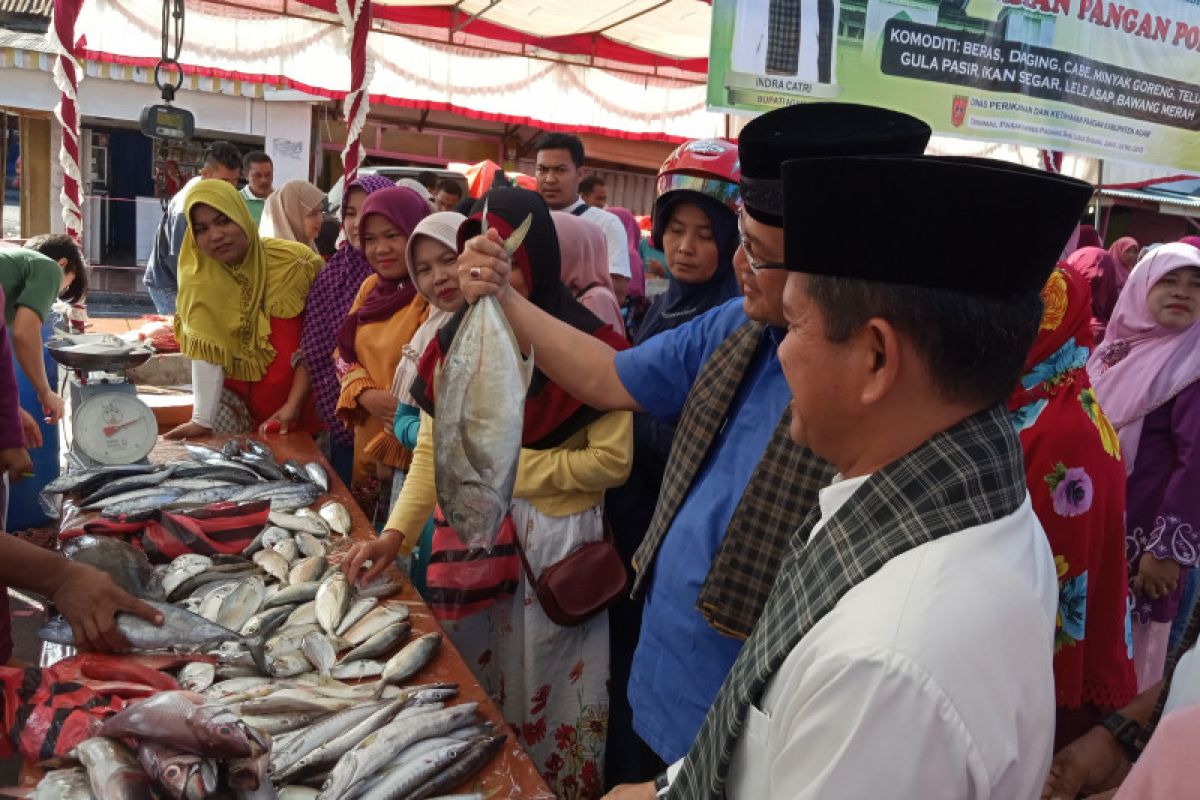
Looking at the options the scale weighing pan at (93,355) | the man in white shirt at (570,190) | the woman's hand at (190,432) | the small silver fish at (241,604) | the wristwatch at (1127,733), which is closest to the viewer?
the wristwatch at (1127,733)

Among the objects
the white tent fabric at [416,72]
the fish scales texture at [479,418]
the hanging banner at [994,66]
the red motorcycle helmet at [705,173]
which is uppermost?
the white tent fabric at [416,72]

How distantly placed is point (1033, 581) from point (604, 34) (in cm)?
1036

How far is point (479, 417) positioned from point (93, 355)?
248 cm

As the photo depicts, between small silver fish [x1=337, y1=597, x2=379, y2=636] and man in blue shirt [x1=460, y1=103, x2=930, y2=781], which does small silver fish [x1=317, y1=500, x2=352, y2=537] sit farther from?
man in blue shirt [x1=460, y1=103, x2=930, y2=781]

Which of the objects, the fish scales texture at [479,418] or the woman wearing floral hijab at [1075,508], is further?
the woman wearing floral hijab at [1075,508]

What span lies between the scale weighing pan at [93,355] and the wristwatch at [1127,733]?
355 centimetres

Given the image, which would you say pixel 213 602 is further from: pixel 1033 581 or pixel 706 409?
pixel 1033 581

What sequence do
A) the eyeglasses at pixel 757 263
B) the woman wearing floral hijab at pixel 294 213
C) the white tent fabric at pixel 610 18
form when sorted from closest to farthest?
1. the eyeglasses at pixel 757 263
2. the woman wearing floral hijab at pixel 294 213
3. the white tent fabric at pixel 610 18

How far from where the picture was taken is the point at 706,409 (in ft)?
6.30

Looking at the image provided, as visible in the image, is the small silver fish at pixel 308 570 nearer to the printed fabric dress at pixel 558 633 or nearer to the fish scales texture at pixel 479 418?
the printed fabric dress at pixel 558 633

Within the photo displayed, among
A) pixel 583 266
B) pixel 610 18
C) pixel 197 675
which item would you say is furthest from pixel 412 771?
pixel 610 18

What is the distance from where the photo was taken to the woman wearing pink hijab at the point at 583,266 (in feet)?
11.3

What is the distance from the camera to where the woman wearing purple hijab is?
177 inches

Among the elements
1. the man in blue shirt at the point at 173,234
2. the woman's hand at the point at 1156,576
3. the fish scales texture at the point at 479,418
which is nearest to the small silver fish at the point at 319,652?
the fish scales texture at the point at 479,418
